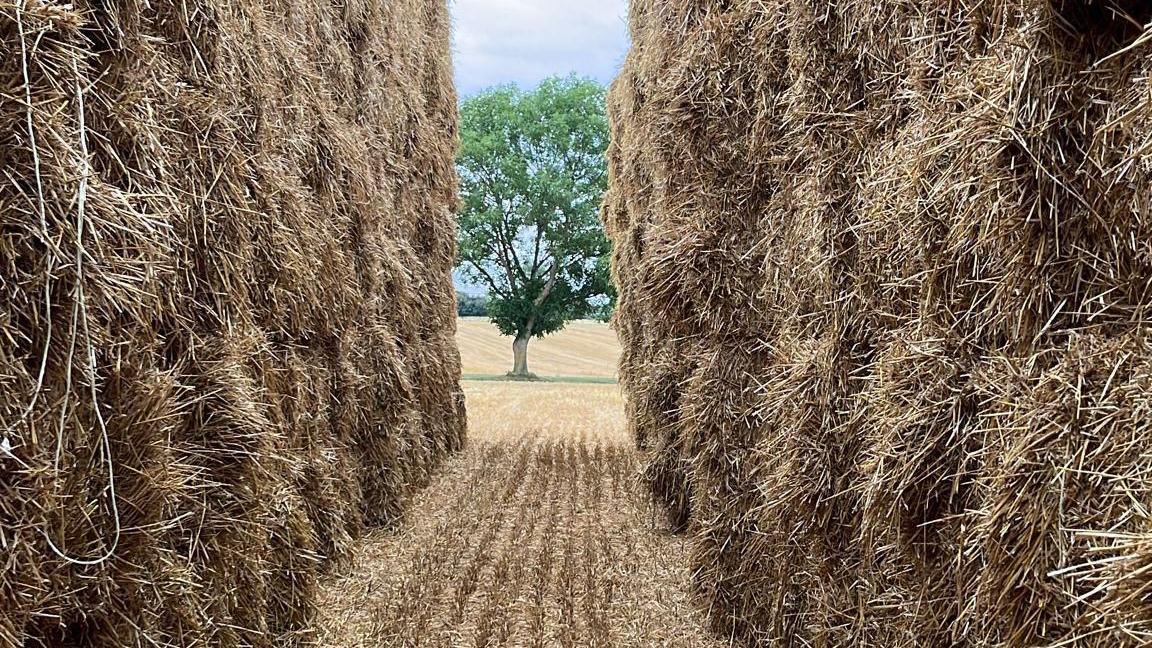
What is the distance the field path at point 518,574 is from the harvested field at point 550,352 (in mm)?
19771

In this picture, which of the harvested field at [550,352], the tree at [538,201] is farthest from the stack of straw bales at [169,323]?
the harvested field at [550,352]

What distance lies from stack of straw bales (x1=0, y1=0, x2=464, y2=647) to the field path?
0.47 metres

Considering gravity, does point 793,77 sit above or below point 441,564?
above

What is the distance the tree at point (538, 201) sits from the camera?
2295 cm

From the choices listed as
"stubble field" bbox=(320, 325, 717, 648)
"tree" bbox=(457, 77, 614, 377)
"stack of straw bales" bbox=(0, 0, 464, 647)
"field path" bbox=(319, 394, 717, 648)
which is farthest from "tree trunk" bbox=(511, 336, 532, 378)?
"stack of straw bales" bbox=(0, 0, 464, 647)

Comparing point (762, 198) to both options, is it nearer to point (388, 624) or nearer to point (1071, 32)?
point (1071, 32)

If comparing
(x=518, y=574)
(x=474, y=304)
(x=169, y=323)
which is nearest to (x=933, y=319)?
(x=169, y=323)

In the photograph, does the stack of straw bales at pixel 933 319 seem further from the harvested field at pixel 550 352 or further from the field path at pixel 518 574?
the harvested field at pixel 550 352

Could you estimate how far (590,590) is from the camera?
195 inches

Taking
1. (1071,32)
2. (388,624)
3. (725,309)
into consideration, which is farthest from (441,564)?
(1071,32)

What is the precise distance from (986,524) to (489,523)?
5.06 metres

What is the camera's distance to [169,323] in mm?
2805

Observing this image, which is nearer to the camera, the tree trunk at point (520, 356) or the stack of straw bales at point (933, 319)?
the stack of straw bales at point (933, 319)

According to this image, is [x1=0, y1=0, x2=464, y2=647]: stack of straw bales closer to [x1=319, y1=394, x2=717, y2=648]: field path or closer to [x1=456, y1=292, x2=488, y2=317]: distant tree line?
[x1=319, y1=394, x2=717, y2=648]: field path
